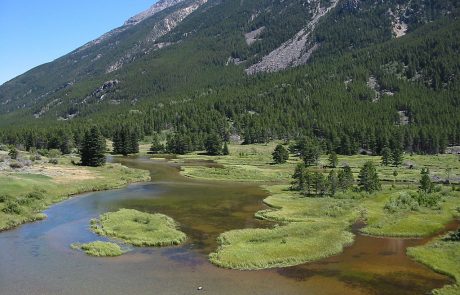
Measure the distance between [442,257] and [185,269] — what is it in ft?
96.1

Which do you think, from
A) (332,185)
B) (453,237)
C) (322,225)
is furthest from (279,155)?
(453,237)

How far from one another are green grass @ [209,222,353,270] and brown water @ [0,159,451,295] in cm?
148

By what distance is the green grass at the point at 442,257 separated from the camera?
4669cm

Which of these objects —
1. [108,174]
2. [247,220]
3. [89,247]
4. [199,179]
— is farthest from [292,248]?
[108,174]

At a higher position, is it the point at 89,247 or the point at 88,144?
the point at 88,144

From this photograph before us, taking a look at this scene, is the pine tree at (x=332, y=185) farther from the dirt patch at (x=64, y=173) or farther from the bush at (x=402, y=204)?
the dirt patch at (x=64, y=173)

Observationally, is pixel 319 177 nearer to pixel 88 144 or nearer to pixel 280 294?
pixel 280 294

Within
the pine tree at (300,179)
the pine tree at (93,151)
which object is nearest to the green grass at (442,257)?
the pine tree at (300,179)

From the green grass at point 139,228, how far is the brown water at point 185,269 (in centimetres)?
183

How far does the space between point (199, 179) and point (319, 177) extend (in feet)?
132

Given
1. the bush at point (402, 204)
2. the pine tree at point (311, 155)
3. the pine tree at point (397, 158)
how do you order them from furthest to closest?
the pine tree at point (311, 155), the pine tree at point (397, 158), the bush at point (402, 204)

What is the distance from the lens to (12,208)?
75.6 m

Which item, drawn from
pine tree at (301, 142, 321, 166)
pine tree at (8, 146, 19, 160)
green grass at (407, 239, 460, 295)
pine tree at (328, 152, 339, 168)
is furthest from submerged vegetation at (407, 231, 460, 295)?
pine tree at (8, 146, 19, 160)

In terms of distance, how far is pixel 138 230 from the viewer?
67.6 meters
